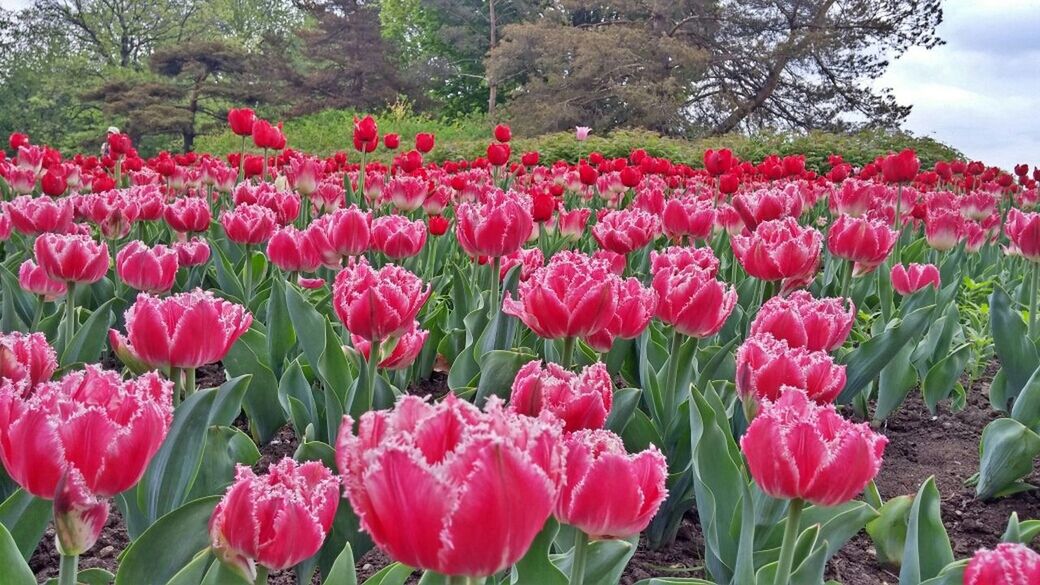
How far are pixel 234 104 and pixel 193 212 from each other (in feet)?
111

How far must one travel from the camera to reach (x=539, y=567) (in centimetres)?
106

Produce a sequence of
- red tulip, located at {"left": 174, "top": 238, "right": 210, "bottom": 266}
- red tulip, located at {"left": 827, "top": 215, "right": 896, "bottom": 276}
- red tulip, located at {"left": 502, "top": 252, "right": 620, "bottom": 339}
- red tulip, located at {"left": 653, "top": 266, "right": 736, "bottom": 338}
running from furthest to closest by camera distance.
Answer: red tulip, located at {"left": 174, "top": 238, "right": 210, "bottom": 266}
red tulip, located at {"left": 827, "top": 215, "right": 896, "bottom": 276}
red tulip, located at {"left": 653, "top": 266, "right": 736, "bottom": 338}
red tulip, located at {"left": 502, "top": 252, "right": 620, "bottom": 339}

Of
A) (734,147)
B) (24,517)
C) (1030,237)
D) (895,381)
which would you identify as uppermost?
(734,147)

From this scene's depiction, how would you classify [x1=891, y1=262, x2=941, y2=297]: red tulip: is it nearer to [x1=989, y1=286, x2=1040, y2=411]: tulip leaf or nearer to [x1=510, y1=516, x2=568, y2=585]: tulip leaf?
[x1=989, y1=286, x2=1040, y2=411]: tulip leaf

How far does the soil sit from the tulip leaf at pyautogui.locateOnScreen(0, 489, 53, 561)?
43cm

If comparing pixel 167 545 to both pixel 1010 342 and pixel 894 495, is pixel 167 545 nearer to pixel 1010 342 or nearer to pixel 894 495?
pixel 894 495

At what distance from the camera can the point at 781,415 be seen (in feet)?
3.45

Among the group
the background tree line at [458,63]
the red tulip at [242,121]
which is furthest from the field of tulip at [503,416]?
the background tree line at [458,63]

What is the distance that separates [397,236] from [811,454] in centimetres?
166

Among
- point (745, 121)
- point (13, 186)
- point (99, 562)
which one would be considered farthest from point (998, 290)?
point (745, 121)

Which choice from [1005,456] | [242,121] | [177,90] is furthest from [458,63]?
[1005,456]

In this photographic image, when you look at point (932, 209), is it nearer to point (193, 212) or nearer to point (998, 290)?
point (998, 290)

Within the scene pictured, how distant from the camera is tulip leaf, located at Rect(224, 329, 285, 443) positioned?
2.10 m

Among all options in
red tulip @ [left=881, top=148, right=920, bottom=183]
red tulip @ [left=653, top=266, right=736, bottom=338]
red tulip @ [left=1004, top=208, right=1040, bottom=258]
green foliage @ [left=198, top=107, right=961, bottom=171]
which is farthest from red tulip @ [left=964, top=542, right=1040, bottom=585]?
green foliage @ [left=198, top=107, right=961, bottom=171]
